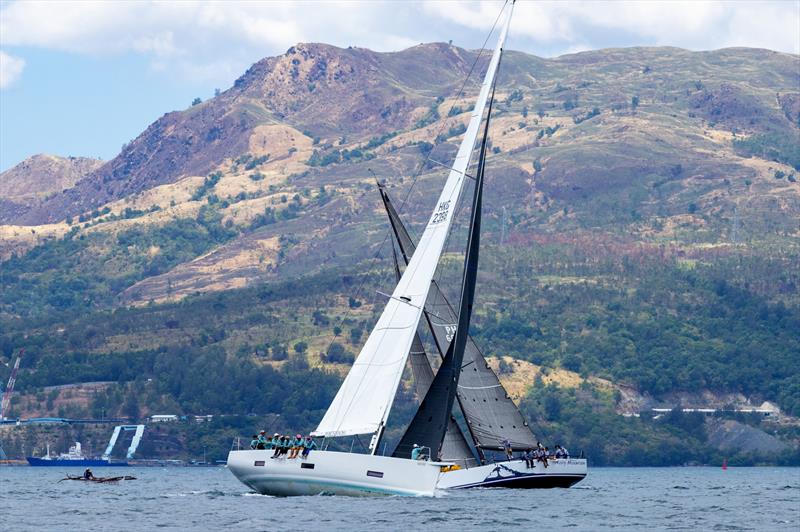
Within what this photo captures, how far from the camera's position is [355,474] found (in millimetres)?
75562

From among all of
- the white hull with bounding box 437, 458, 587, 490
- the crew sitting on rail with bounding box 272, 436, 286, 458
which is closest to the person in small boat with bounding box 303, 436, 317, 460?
the crew sitting on rail with bounding box 272, 436, 286, 458

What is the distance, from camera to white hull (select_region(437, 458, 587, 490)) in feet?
300

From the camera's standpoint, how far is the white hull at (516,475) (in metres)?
91.4

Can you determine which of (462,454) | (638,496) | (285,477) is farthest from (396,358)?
(638,496)

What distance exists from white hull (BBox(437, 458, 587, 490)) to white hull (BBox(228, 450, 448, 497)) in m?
13.5

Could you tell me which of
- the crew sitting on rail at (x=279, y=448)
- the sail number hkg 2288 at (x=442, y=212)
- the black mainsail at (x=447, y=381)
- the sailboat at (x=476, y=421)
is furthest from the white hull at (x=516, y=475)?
the sail number hkg 2288 at (x=442, y=212)

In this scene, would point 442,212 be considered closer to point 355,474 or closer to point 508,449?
point 355,474

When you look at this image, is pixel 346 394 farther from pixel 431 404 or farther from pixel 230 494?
pixel 230 494

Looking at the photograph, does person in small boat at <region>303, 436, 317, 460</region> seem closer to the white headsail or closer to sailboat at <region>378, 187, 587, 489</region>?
the white headsail

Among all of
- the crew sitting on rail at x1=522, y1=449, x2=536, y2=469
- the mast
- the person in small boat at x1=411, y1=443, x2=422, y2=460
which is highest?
the mast

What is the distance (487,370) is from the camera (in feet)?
331

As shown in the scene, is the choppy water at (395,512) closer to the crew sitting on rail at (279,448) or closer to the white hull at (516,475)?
the white hull at (516,475)

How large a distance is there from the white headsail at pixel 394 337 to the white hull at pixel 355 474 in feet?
4.60

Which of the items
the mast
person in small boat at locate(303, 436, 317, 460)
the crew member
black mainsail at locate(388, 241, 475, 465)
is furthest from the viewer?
black mainsail at locate(388, 241, 475, 465)
